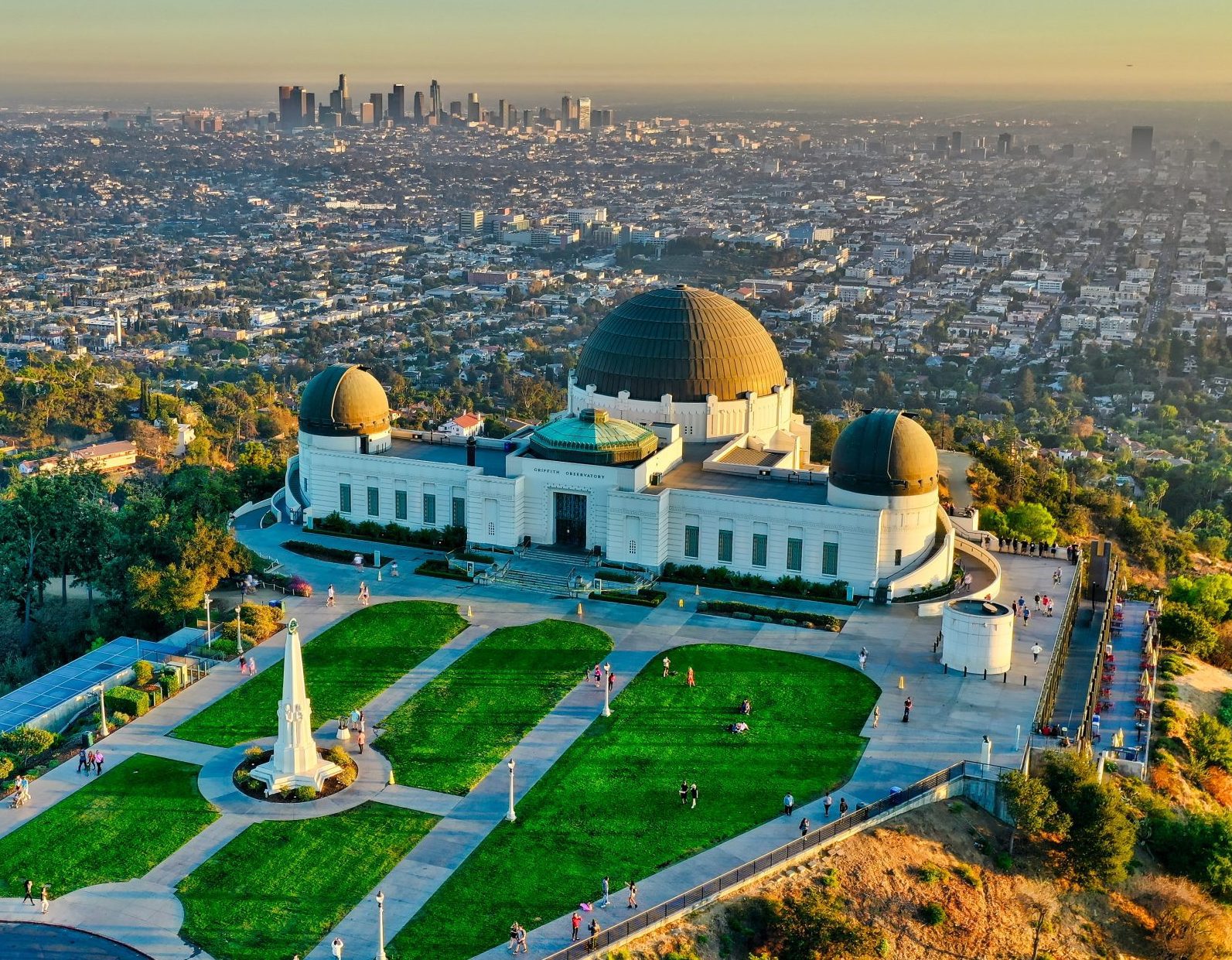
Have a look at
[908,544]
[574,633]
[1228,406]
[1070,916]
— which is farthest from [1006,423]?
[1070,916]

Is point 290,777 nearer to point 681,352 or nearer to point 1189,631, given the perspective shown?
point 681,352

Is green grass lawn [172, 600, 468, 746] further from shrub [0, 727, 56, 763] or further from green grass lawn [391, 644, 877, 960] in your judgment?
green grass lawn [391, 644, 877, 960]

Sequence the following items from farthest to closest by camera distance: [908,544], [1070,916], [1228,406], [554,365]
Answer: [554,365] → [1228,406] → [908,544] → [1070,916]

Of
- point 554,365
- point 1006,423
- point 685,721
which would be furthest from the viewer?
point 554,365

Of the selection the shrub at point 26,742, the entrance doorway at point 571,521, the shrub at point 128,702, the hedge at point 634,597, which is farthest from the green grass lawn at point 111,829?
the entrance doorway at point 571,521

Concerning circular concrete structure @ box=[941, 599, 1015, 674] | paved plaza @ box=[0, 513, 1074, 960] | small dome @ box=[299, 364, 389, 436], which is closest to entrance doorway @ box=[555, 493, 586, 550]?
paved plaza @ box=[0, 513, 1074, 960]

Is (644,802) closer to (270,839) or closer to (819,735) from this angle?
(819,735)

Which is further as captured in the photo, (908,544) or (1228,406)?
(1228,406)
